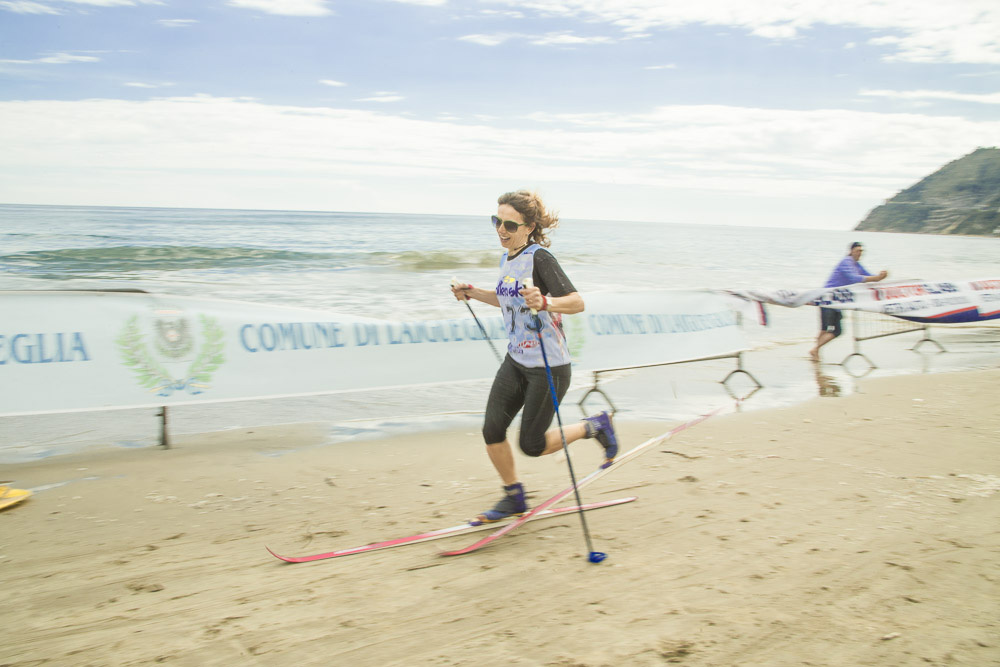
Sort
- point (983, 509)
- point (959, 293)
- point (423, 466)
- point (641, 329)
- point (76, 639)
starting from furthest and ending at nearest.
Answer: point (959, 293)
point (641, 329)
point (423, 466)
point (983, 509)
point (76, 639)

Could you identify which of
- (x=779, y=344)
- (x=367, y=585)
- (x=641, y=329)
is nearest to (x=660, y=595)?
(x=367, y=585)

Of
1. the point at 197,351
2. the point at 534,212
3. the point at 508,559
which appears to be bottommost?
the point at 508,559

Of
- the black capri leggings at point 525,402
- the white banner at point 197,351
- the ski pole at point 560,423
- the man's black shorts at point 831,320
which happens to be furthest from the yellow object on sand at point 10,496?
the man's black shorts at point 831,320

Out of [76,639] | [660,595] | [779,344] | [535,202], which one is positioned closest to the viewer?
[76,639]

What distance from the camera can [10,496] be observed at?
14.9 ft

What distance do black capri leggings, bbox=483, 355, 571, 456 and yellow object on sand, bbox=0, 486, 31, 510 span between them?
3.12 m

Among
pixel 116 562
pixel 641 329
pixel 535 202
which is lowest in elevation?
pixel 116 562

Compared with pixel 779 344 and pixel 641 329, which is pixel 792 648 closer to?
pixel 641 329

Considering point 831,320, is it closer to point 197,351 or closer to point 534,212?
point 534,212

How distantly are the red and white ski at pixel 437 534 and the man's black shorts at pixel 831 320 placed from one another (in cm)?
712

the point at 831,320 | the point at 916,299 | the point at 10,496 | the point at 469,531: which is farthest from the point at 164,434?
the point at 916,299

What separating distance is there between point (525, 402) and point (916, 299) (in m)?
9.46

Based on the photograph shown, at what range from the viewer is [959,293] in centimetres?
1118

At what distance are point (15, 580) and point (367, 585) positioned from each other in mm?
1804
